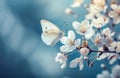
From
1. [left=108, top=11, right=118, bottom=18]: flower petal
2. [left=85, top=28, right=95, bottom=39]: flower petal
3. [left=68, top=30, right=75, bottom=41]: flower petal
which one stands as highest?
[left=108, top=11, right=118, bottom=18]: flower petal

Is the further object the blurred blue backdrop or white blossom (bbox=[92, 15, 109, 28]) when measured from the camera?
the blurred blue backdrop

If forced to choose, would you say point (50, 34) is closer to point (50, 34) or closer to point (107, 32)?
point (50, 34)

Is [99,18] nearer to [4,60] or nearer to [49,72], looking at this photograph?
[49,72]

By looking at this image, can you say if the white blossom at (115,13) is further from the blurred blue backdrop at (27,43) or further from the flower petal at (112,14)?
the blurred blue backdrop at (27,43)

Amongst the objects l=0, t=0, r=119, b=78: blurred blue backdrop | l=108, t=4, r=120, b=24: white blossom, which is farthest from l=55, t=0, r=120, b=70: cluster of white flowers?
l=0, t=0, r=119, b=78: blurred blue backdrop

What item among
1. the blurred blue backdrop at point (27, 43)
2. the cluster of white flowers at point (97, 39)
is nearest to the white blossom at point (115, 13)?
→ the cluster of white flowers at point (97, 39)

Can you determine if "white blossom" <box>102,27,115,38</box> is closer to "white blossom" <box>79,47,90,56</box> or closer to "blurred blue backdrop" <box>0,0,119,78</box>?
"white blossom" <box>79,47,90,56</box>

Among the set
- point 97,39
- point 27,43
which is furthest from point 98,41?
point 27,43
